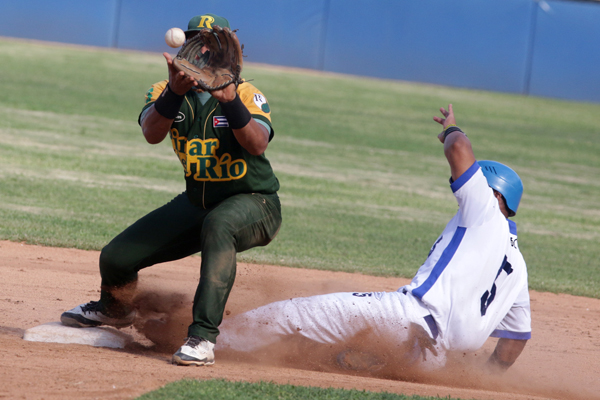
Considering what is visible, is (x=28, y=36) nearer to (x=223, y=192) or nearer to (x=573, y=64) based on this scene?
(x=573, y=64)

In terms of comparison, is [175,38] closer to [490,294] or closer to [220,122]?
[220,122]

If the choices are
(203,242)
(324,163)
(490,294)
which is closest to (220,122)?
Answer: (203,242)

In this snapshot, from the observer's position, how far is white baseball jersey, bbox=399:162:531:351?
3.73 meters

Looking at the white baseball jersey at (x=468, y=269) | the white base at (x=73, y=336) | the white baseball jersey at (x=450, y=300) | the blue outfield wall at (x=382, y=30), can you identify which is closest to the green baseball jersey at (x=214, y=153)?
the white baseball jersey at (x=450, y=300)

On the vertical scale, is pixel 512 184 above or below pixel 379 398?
above

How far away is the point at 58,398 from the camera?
3.03m

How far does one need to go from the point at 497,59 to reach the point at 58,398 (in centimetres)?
2471

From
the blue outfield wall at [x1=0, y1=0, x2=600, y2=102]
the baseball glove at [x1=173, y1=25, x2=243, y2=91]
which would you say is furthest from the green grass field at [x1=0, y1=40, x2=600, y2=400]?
the baseball glove at [x1=173, y1=25, x2=243, y2=91]

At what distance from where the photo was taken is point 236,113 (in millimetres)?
3623

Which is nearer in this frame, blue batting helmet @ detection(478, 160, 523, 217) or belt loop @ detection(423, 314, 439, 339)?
belt loop @ detection(423, 314, 439, 339)

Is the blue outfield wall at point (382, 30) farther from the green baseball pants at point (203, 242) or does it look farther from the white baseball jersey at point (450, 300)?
the white baseball jersey at point (450, 300)

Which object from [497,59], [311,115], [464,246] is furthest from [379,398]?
[497,59]

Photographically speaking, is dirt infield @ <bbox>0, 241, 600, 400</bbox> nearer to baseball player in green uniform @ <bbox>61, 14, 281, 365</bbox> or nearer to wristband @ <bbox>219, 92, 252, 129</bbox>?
baseball player in green uniform @ <bbox>61, 14, 281, 365</bbox>

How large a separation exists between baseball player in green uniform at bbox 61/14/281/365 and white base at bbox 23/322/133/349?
14 cm
